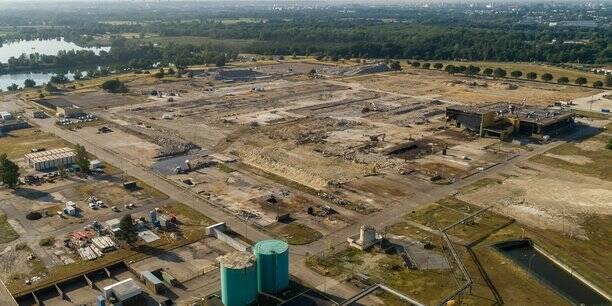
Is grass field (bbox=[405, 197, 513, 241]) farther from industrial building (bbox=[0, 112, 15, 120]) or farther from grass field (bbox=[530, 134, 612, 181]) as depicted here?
industrial building (bbox=[0, 112, 15, 120])

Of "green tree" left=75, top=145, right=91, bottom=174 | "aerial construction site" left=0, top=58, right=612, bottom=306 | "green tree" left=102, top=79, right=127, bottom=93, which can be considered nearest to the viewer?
"aerial construction site" left=0, top=58, right=612, bottom=306

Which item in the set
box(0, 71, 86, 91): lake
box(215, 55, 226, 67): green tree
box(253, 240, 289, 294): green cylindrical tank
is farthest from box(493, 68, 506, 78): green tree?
box(0, 71, 86, 91): lake

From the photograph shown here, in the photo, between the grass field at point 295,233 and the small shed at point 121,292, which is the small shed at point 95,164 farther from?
the small shed at point 121,292

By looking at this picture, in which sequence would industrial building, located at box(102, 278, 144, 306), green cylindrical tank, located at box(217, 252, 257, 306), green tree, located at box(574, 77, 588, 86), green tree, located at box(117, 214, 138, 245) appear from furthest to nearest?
green tree, located at box(574, 77, 588, 86) < green tree, located at box(117, 214, 138, 245) < industrial building, located at box(102, 278, 144, 306) < green cylindrical tank, located at box(217, 252, 257, 306)

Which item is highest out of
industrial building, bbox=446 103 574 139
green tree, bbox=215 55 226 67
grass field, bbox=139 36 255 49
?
grass field, bbox=139 36 255 49

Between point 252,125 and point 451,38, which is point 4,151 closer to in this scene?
point 252,125

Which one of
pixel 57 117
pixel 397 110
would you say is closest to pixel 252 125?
pixel 397 110
